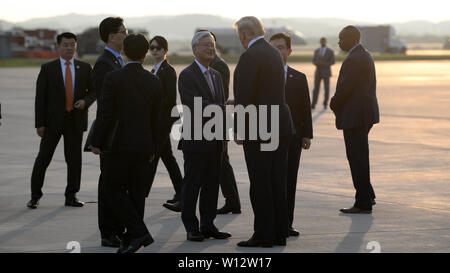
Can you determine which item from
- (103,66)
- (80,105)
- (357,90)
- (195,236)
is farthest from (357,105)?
(80,105)

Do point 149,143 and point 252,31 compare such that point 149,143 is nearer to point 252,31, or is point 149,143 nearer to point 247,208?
point 252,31

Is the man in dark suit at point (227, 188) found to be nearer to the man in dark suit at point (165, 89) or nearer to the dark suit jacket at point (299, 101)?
the man in dark suit at point (165, 89)

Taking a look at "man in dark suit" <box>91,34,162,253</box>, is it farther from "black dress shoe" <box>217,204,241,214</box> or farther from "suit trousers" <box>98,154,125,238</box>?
"black dress shoe" <box>217,204,241,214</box>

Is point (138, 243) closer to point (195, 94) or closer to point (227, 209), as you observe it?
point (195, 94)

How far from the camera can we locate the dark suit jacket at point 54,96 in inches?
357

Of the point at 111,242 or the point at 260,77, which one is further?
the point at 111,242

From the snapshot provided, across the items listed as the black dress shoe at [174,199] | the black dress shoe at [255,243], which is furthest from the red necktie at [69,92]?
the black dress shoe at [255,243]

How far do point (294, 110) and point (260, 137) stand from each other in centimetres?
82

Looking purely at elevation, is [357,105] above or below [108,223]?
above

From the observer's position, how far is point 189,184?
741 centimetres

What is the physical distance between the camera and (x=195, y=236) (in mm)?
7340

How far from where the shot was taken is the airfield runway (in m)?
7.25
